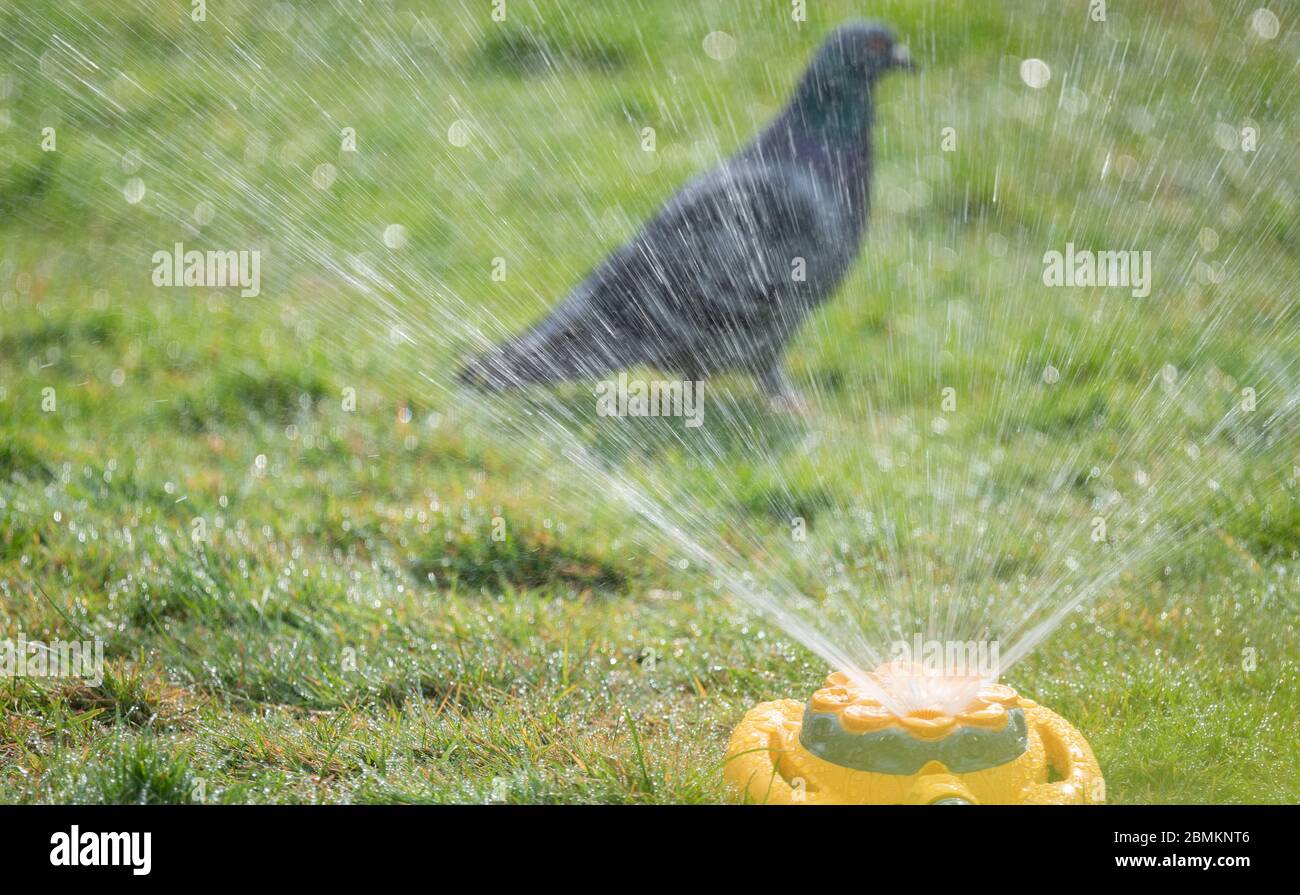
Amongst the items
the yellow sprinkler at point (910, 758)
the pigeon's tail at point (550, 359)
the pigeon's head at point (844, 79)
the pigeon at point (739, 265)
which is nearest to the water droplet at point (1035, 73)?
the pigeon's head at point (844, 79)

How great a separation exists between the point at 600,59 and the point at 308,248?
7.03 feet

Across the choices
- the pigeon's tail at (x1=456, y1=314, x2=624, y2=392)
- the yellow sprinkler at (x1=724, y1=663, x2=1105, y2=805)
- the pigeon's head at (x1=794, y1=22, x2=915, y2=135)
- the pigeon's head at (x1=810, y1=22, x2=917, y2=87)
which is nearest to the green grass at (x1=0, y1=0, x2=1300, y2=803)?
the pigeon's tail at (x1=456, y1=314, x2=624, y2=392)

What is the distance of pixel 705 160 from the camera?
6941 millimetres

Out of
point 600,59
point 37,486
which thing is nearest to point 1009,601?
point 37,486

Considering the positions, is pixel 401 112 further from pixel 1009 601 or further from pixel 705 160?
pixel 1009 601

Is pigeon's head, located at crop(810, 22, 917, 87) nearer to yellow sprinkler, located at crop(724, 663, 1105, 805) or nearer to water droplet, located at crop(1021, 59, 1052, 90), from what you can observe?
water droplet, located at crop(1021, 59, 1052, 90)

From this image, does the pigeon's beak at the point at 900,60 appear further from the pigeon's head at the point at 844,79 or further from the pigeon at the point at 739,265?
the pigeon at the point at 739,265

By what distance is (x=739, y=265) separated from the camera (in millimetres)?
4980

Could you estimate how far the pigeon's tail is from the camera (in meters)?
5.12

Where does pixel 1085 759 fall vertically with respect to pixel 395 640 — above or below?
below

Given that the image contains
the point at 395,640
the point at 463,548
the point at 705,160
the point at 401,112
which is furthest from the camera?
the point at 401,112

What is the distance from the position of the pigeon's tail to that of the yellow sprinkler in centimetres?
253

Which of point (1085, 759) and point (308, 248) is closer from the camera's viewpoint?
point (1085, 759)

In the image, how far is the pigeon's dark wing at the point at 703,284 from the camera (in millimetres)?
4996
